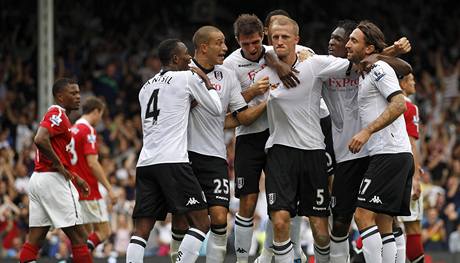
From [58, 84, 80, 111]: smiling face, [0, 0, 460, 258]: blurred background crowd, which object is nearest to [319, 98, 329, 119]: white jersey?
[58, 84, 80, 111]: smiling face

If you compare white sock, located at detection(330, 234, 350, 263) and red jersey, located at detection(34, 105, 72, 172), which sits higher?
red jersey, located at detection(34, 105, 72, 172)

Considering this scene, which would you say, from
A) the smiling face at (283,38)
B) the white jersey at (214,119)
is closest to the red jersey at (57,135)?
the white jersey at (214,119)

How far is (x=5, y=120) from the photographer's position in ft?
72.0

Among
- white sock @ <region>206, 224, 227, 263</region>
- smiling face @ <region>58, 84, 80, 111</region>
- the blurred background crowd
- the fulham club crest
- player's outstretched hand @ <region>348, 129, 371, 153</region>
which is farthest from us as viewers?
the blurred background crowd

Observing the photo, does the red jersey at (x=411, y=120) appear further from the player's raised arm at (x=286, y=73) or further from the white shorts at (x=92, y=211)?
the white shorts at (x=92, y=211)

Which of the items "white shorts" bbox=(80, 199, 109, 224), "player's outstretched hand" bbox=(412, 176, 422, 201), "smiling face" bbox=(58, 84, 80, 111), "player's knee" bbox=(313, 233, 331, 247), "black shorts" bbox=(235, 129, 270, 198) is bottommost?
"white shorts" bbox=(80, 199, 109, 224)

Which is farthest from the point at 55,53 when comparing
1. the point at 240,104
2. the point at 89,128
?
the point at 240,104

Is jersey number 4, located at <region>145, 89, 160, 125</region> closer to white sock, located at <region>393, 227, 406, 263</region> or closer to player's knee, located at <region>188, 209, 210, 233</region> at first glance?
player's knee, located at <region>188, 209, 210, 233</region>

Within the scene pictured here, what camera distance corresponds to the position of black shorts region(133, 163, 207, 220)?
1098 centimetres

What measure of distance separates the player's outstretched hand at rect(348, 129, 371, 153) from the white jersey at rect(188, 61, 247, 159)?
56.4 inches

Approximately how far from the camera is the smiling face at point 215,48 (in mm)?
11379

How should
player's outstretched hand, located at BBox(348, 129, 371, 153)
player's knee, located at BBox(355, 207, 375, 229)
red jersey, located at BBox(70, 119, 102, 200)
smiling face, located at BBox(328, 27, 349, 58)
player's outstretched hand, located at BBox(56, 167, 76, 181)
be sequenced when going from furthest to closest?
red jersey, located at BBox(70, 119, 102, 200) → player's outstretched hand, located at BBox(56, 167, 76, 181) → smiling face, located at BBox(328, 27, 349, 58) → player's knee, located at BBox(355, 207, 375, 229) → player's outstretched hand, located at BBox(348, 129, 371, 153)

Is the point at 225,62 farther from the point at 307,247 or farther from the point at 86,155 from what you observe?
the point at 307,247

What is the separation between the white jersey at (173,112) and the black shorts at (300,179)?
819mm
